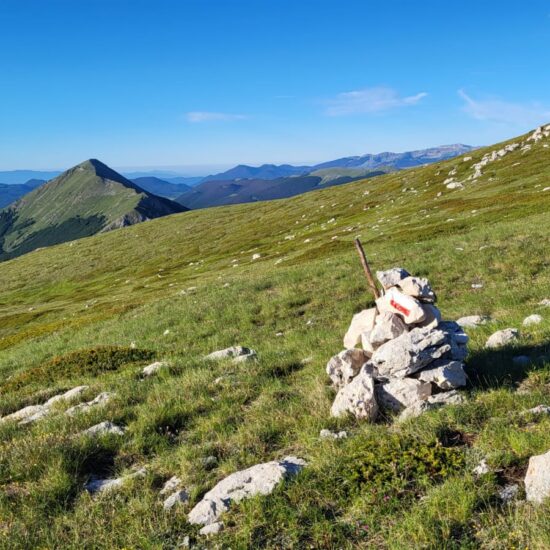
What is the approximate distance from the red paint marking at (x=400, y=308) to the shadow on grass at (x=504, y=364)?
1716 millimetres

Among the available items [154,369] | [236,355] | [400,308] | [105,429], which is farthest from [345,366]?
[154,369]

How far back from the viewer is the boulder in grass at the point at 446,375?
26.9 feet

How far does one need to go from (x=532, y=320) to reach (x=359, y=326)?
536 cm

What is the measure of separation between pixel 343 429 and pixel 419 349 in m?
2.05

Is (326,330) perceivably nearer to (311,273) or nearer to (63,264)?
(311,273)

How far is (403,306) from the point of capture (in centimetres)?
936

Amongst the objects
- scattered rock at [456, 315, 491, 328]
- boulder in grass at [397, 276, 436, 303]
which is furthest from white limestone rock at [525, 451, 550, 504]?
scattered rock at [456, 315, 491, 328]

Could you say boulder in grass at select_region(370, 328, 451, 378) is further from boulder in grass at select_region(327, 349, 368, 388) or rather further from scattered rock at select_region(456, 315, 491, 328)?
scattered rock at select_region(456, 315, 491, 328)

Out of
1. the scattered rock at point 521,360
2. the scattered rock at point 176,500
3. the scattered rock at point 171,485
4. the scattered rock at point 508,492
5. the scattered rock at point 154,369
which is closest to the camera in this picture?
the scattered rock at point 508,492

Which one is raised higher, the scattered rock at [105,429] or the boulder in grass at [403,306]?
the boulder in grass at [403,306]

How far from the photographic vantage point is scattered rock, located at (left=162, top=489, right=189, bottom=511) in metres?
6.20

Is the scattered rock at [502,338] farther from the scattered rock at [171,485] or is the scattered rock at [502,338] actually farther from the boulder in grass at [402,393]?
the scattered rock at [171,485]

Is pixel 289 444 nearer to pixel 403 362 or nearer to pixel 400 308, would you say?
pixel 403 362

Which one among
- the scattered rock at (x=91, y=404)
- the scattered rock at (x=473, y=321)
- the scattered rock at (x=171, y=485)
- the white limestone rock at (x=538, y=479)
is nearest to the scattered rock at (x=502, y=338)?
the scattered rock at (x=473, y=321)
